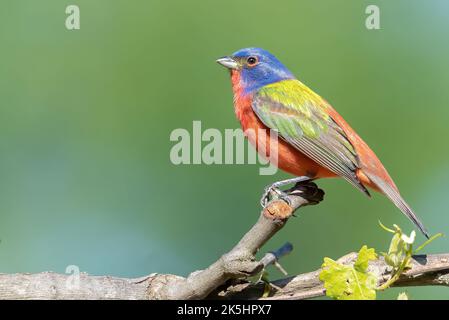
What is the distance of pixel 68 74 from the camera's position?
6.97 m

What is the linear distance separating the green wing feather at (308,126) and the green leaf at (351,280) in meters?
2.04

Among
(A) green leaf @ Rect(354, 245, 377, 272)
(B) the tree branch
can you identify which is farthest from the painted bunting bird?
(A) green leaf @ Rect(354, 245, 377, 272)

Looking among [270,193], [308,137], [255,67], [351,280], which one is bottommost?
[351,280]

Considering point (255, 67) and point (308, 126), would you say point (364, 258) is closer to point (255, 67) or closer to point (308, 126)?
point (308, 126)

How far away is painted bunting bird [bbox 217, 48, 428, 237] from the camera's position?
531 cm

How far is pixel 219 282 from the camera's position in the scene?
3543 mm

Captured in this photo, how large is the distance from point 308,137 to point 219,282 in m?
2.28

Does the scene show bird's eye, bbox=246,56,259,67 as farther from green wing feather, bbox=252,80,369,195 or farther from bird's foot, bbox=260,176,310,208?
bird's foot, bbox=260,176,310,208

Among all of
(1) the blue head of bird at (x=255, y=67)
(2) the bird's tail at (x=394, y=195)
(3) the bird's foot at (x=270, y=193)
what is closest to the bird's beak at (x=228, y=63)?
(1) the blue head of bird at (x=255, y=67)

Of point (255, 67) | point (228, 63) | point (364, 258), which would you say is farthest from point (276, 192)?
point (228, 63)

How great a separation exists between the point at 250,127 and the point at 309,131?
0.48 m
